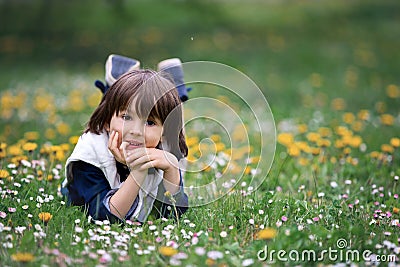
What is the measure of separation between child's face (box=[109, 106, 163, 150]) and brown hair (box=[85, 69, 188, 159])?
3 cm

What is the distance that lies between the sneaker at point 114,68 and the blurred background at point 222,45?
2.67m

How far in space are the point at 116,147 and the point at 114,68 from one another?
1.21 m

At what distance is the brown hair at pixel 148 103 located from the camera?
9.25 ft

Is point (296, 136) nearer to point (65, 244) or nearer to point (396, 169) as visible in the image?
point (396, 169)

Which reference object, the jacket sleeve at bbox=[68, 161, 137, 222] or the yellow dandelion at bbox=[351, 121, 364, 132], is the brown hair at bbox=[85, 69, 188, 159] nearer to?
the jacket sleeve at bbox=[68, 161, 137, 222]

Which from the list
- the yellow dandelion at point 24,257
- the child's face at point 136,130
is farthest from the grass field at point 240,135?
the child's face at point 136,130

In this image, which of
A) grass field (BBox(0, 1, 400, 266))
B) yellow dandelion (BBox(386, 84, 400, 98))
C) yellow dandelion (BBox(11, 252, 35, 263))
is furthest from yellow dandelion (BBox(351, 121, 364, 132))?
yellow dandelion (BBox(11, 252, 35, 263))

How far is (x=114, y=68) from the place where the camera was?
153 inches

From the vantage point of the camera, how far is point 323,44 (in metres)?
11.1

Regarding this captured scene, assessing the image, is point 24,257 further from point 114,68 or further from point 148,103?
point 114,68

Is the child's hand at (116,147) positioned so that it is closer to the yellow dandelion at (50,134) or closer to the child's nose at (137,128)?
the child's nose at (137,128)

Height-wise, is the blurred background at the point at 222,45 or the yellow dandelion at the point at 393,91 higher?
the blurred background at the point at 222,45

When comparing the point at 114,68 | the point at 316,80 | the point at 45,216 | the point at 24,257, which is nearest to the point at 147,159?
the point at 45,216

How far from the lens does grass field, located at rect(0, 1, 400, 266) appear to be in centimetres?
253
